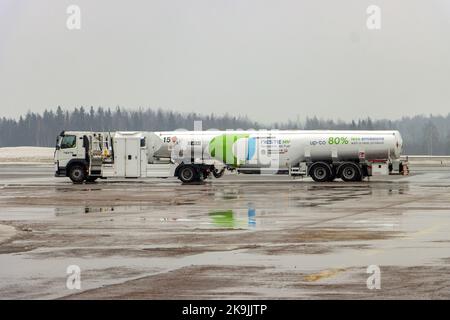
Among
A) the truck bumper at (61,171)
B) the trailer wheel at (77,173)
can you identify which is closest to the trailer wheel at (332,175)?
the trailer wheel at (77,173)

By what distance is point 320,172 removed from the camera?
55375mm

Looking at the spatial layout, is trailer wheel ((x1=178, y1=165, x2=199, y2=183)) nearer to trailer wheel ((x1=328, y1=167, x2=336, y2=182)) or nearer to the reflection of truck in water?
the reflection of truck in water

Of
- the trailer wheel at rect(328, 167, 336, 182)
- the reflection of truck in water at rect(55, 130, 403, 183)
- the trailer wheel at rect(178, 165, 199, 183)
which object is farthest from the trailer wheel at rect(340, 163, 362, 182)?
the trailer wheel at rect(178, 165, 199, 183)

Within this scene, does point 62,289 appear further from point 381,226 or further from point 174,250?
point 381,226

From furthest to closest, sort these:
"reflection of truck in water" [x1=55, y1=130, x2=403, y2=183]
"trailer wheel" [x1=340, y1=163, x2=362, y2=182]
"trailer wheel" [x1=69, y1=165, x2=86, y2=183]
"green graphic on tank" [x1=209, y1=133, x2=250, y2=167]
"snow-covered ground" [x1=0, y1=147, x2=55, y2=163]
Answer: "snow-covered ground" [x1=0, y1=147, x2=55, y2=163] < "green graphic on tank" [x1=209, y1=133, x2=250, y2=167] < "reflection of truck in water" [x1=55, y1=130, x2=403, y2=183] < "trailer wheel" [x1=340, y1=163, x2=362, y2=182] < "trailer wheel" [x1=69, y1=165, x2=86, y2=183]

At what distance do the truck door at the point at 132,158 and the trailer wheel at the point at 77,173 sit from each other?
2559 mm

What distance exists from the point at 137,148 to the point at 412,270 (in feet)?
137

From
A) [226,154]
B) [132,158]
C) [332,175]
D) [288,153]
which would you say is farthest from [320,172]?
[132,158]

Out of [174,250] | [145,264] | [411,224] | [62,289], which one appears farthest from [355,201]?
[62,289]

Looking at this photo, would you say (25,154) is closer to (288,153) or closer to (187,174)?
(187,174)

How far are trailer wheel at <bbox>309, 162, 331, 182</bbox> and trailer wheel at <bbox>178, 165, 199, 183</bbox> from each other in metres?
6.89

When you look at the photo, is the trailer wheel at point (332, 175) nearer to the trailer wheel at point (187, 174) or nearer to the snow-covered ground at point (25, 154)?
the trailer wheel at point (187, 174)

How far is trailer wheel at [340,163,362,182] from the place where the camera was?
55.0 metres
